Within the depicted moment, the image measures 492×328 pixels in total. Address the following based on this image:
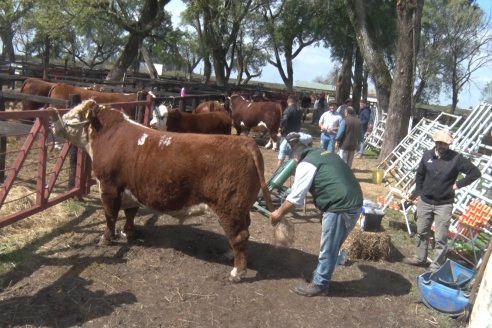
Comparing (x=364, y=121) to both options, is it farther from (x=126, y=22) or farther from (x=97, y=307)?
(x=97, y=307)

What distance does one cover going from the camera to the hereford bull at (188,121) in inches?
348

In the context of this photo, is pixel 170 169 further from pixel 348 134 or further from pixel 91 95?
pixel 348 134

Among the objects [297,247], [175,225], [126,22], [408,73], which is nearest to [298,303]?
[297,247]

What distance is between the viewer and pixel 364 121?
17.0m

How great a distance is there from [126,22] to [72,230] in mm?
15011

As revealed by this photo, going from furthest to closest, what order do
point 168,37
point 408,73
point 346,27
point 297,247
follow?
point 346,27 → point 168,37 → point 408,73 → point 297,247

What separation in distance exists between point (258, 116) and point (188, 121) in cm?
599

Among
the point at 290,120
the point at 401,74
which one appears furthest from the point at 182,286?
the point at 401,74

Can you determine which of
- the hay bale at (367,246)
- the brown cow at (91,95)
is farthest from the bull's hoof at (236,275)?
the brown cow at (91,95)

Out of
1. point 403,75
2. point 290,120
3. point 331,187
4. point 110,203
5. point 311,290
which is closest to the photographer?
point 331,187

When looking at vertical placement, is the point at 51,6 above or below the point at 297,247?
above

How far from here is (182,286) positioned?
15.5 feet

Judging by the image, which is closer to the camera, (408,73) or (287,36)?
(408,73)

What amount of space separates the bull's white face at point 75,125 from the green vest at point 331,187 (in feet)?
8.23
